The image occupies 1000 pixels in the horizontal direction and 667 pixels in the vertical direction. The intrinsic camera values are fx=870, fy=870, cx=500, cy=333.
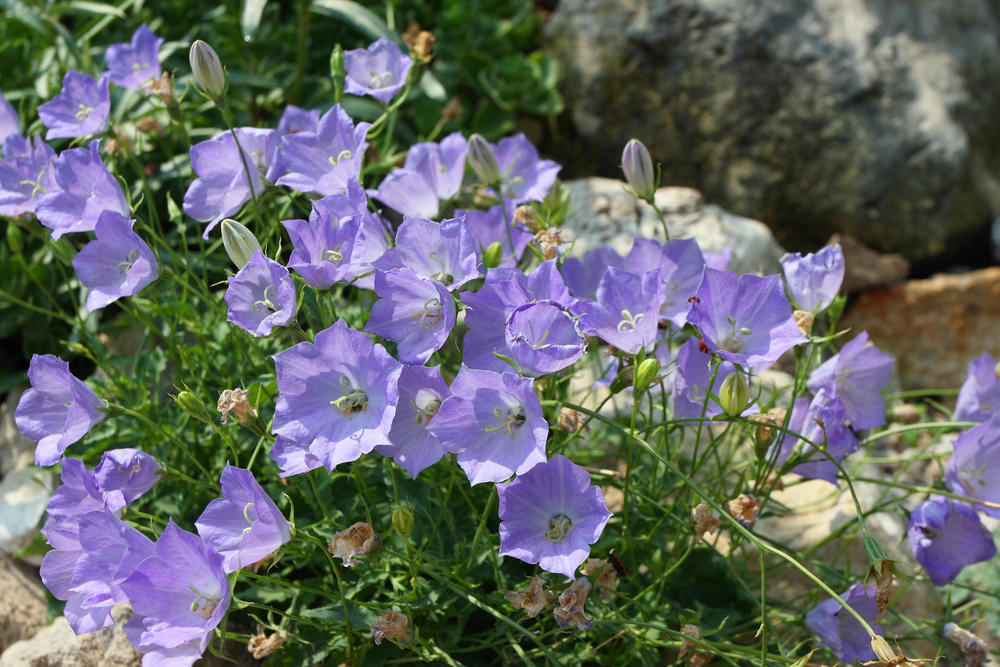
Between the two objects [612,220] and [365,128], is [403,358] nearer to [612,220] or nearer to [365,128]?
[365,128]

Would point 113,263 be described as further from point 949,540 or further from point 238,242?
point 949,540

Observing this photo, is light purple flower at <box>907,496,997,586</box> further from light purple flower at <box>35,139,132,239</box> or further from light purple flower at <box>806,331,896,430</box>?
light purple flower at <box>35,139,132,239</box>

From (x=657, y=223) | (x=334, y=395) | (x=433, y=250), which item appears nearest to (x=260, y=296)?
(x=334, y=395)

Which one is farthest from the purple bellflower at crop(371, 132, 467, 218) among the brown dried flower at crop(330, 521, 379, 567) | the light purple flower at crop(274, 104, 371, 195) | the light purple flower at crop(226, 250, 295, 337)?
the brown dried flower at crop(330, 521, 379, 567)

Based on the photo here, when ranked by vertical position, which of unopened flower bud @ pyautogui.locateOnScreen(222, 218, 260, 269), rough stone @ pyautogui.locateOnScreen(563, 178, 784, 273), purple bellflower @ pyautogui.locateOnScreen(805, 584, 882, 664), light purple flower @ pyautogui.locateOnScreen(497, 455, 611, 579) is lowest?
purple bellflower @ pyautogui.locateOnScreen(805, 584, 882, 664)

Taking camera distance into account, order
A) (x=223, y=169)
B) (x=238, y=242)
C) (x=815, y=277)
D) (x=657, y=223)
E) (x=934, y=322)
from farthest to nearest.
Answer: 1. (x=934, y=322)
2. (x=657, y=223)
3. (x=223, y=169)
4. (x=815, y=277)
5. (x=238, y=242)

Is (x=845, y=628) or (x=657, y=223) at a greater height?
(x=657, y=223)
